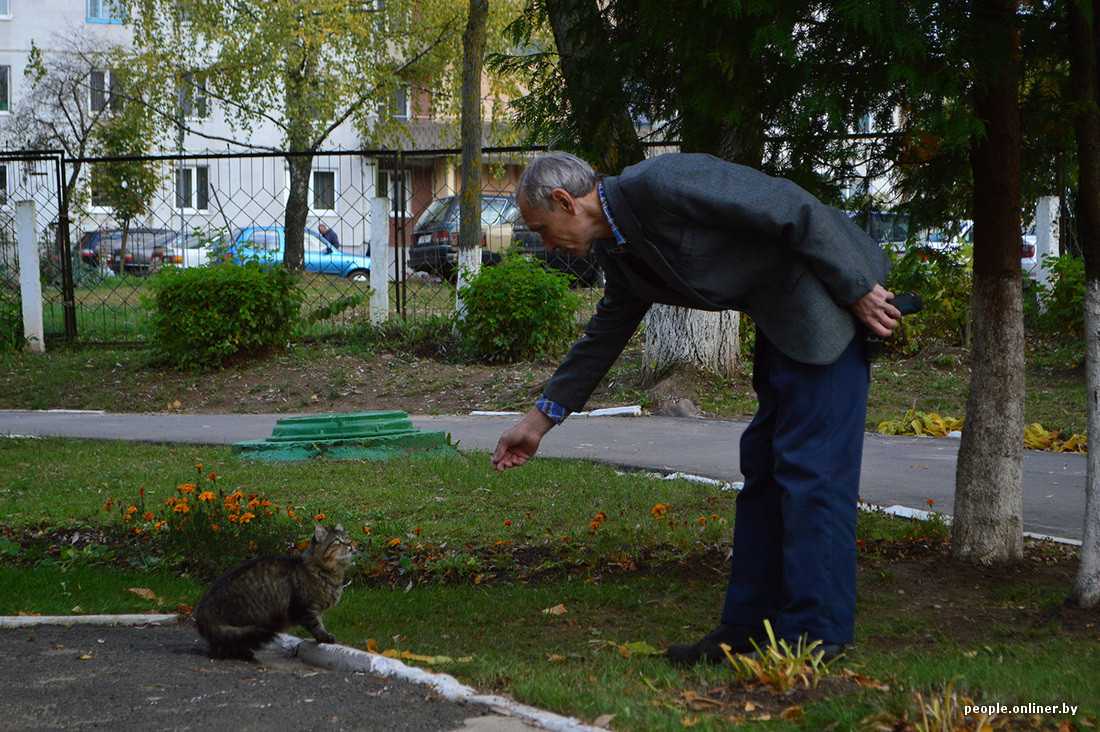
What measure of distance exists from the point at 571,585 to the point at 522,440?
3.41 feet

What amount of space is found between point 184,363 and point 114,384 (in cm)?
75

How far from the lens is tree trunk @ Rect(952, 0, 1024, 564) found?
13.4 feet

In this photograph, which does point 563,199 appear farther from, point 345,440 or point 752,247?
point 345,440

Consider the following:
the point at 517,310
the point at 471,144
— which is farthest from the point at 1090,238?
the point at 471,144

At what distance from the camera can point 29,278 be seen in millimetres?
→ 12977

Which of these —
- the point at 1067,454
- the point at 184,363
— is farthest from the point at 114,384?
the point at 1067,454

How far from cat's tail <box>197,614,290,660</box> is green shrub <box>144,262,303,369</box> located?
25.9 feet

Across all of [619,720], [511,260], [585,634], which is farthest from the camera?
[511,260]

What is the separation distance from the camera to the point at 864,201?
4.65m

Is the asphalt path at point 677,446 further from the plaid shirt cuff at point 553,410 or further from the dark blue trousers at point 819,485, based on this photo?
the plaid shirt cuff at point 553,410

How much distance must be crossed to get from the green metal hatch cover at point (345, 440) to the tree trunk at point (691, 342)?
9.66 feet

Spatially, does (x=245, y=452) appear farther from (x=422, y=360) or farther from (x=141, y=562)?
(x=422, y=360)

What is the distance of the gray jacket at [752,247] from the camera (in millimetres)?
2930

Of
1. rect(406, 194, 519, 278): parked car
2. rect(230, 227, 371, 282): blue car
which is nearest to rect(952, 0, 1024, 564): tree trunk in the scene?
rect(230, 227, 371, 282): blue car
